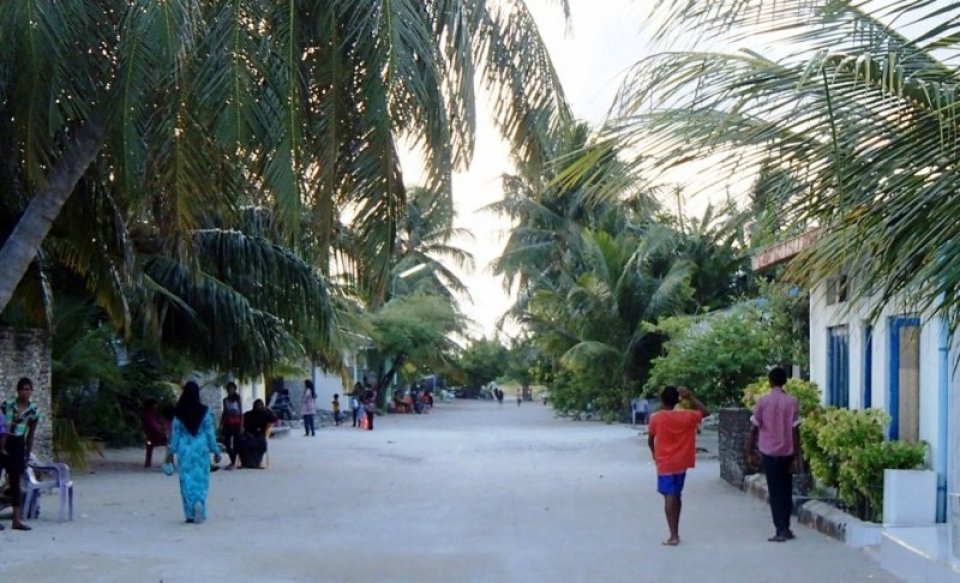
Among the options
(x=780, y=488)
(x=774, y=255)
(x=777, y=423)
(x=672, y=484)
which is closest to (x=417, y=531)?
(x=672, y=484)

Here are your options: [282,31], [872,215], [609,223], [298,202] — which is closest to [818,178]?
[872,215]

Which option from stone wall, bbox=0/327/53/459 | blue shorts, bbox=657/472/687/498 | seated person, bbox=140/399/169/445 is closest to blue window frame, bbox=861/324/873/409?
blue shorts, bbox=657/472/687/498

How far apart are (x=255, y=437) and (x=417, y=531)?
9.71 meters

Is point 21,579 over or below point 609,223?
below

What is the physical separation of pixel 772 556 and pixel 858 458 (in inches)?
48.0

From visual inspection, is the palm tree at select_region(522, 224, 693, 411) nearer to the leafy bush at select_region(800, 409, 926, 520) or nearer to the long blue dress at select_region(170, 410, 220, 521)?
the leafy bush at select_region(800, 409, 926, 520)

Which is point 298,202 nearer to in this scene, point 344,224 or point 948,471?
point 344,224

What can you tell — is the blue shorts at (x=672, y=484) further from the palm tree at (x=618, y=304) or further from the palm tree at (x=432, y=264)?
the palm tree at (x=432, y=264)

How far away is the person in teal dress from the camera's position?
1416 centimetres

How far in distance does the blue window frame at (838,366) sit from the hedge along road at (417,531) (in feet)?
5.57

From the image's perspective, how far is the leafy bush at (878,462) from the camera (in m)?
11.7

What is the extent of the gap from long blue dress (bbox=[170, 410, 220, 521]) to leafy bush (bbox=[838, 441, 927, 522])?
22.4 ft

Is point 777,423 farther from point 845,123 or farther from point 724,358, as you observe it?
point 724,358

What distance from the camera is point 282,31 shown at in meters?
10.1
